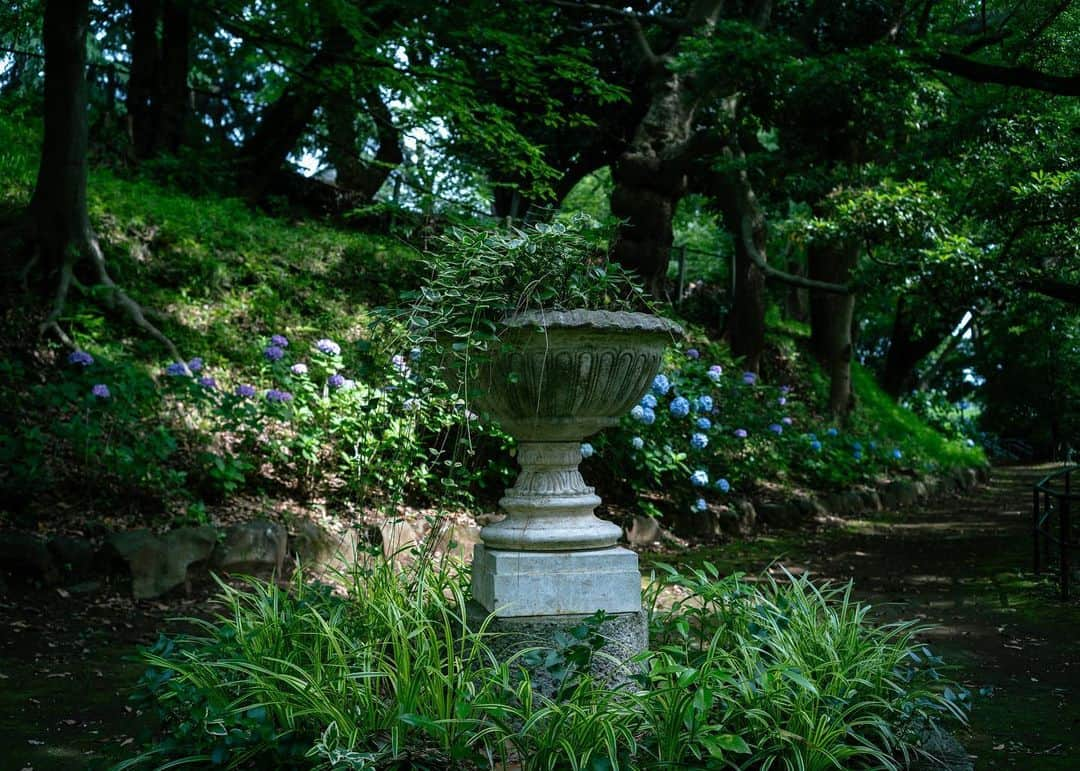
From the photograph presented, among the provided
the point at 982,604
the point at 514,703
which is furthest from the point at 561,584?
the point at 982,604

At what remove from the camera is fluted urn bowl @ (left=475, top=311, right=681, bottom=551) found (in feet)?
11.5

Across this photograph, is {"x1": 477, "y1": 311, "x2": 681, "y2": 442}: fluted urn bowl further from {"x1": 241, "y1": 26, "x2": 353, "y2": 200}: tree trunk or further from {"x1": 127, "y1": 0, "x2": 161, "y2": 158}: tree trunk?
{"x1": 127, "y1": 0, "x2": 161, "y2": 158}: tree trunk

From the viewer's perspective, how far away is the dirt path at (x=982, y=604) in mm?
3590

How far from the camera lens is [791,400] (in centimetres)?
1338

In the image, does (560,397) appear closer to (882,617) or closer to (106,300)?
(882,617)

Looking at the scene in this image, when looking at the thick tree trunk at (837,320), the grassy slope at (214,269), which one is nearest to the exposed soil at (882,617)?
the grassy slope at (214,269)

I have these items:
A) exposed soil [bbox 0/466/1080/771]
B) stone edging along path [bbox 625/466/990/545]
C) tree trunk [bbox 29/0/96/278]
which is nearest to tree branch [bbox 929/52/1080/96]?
exposed soil [bbox 0/466/1080/771]

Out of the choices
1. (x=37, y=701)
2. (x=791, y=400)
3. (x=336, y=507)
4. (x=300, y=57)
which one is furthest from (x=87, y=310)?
(x=791, y=400)

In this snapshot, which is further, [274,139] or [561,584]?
[274,139]

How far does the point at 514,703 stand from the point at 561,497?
2.85 ft

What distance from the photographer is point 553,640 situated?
3457 mm

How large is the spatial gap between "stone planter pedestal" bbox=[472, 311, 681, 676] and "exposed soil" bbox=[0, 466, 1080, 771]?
1329mm

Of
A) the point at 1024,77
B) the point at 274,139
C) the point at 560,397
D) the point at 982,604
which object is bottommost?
the point at 982,604

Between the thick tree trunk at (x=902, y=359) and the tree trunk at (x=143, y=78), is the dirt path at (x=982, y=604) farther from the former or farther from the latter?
the tree trunk at (x=143, y=78)
